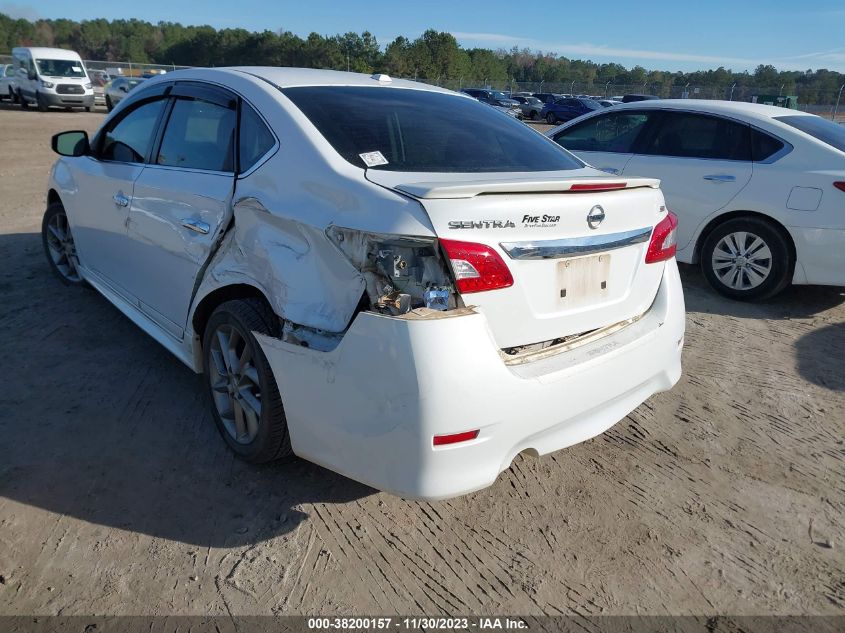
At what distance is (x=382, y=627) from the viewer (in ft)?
7.27

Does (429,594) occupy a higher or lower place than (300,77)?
lower

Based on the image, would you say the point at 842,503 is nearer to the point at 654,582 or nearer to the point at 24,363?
the point at 654,582

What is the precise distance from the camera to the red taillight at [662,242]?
2.93 m

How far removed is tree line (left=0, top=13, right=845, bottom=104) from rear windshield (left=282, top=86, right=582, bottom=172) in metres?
43.9

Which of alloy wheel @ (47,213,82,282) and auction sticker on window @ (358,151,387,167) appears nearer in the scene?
auction sticker on window @ (358,151,387,167)

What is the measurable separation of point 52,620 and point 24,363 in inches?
88.4

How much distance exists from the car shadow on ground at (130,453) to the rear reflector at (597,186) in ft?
5.16

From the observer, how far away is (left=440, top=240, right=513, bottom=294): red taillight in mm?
2213

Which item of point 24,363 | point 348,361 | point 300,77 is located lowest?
point 24,363

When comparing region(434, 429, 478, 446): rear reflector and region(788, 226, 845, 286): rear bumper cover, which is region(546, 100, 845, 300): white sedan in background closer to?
region(788, 226, 845, 286): rear bumper cover

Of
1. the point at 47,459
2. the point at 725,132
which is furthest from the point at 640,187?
the point at 725,132

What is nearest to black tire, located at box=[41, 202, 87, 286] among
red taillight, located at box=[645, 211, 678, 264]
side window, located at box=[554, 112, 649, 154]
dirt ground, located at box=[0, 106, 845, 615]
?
dirt ground, located at box=[0, 106, 845, 615]

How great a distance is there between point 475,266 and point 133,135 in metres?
2.86

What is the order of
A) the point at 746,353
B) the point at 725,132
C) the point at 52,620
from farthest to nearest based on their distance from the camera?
the point at 725,132 < the point at 746,353 < the point at 52,620
